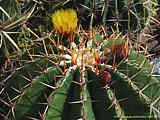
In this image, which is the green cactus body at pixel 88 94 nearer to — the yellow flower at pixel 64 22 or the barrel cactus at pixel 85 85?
the barrel cactus at pixel 85 85

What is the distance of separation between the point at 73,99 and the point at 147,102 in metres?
0.40

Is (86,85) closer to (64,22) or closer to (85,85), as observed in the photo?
(85,85)

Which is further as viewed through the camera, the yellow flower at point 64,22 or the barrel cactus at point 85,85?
the yellow flower at point 64,22

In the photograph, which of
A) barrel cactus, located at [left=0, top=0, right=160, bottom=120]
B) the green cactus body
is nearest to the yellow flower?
barrel cactus, located at [left=0, top=0, right=160, bottom=120]

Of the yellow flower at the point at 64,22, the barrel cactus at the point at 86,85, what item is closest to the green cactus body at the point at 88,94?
the barrel cactus at the point at 86,85

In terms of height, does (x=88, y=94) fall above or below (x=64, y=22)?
below

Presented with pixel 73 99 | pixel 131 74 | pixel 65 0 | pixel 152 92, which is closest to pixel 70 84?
pixel 73 99

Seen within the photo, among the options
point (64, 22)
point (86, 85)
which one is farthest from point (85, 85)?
point (64, 22)

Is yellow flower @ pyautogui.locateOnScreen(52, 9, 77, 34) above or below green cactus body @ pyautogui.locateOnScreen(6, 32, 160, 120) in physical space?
above

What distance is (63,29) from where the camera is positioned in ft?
5.88

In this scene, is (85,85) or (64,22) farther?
(64,22)

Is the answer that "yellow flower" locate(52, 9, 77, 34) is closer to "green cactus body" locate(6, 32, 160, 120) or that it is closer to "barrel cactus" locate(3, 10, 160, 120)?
"barrel cactus" locate(3, 10, 160, 120)

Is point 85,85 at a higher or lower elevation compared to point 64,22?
lower

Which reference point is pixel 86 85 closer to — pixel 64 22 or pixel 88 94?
pixel 88 94
